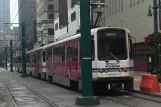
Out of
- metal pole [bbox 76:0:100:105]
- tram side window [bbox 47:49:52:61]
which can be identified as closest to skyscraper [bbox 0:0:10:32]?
tram side window [bbox 47:49:52:61]

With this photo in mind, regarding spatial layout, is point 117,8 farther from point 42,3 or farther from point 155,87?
point 42,3

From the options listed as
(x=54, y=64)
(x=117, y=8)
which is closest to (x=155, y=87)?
(x=54, y=64)

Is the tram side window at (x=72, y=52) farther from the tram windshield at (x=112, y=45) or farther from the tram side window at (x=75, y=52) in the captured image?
the tram windshield at (x=112, y=45)

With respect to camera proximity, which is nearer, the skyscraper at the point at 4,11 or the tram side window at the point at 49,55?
the tram side window at the point at 49,55

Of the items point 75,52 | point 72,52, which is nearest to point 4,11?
point 72,52

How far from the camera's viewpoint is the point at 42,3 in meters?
127

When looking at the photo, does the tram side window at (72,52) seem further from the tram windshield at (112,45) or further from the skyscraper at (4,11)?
the skyscraper at (4,11)

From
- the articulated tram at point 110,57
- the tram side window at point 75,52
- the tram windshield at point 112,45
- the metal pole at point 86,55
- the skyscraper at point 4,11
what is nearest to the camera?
the metal pole at point 86,55

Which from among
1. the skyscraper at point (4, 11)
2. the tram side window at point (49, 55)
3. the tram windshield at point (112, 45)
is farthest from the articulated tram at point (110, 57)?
the skyscraper at point (4, 11)

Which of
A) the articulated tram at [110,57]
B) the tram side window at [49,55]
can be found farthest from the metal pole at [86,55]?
the tram side window at [49,55]

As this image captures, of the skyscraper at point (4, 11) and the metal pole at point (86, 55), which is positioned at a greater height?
the skyscraper at point (4, 11)

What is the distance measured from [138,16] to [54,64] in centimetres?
2480

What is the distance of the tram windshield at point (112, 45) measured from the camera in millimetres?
18219

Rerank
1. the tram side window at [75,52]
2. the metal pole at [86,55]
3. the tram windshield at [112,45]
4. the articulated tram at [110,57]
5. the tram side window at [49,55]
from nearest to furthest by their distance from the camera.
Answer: the metal pole at [86,55] < the articulated tram at [110,57] < the tram windshield at [112,45] < the tram side window at [75,52] < the tram side window at [49,55]
